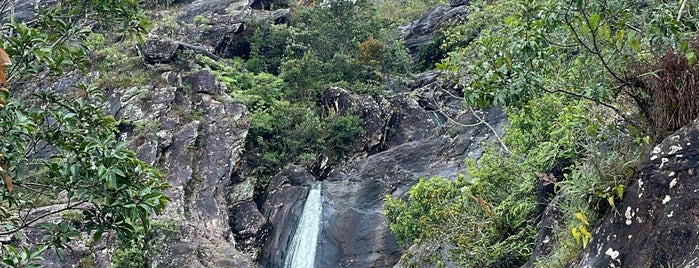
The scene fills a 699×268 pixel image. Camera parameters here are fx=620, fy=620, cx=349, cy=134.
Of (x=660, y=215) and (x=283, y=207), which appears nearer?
(x=660, y=215)

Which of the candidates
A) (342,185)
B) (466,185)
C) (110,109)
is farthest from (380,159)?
(110,109)

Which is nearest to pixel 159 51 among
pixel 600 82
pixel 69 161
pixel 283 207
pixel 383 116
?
pixel 283 207

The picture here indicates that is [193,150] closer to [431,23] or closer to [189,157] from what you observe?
[189,157]

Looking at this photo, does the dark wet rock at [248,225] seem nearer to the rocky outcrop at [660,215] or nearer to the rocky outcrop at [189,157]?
the rocky outcrop at [189,157]

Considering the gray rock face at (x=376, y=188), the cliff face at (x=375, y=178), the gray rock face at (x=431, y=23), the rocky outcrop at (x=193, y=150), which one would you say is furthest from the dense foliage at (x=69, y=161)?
the gray rock face at (x=431, y=23)

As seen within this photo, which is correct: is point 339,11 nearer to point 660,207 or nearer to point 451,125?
point 451,125

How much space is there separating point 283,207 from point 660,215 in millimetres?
12323

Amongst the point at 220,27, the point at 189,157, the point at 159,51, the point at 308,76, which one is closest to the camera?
the point at 189,157

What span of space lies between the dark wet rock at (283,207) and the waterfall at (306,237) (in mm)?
125

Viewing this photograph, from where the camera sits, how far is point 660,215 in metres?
4.14

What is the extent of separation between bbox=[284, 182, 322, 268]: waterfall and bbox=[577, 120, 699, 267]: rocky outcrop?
34.3ft

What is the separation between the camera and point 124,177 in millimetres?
3871

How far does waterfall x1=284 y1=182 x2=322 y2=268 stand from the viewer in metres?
14.5

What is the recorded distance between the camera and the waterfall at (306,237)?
1452cm
